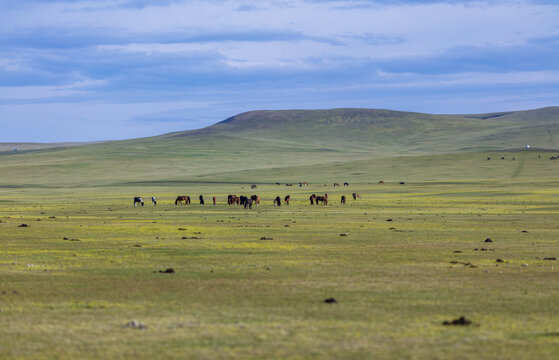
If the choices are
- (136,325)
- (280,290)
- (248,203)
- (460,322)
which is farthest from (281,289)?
(248,203)

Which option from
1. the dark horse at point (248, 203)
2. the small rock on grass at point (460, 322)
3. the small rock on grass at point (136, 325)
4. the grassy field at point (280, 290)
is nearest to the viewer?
the grassy field at point (280, 290)

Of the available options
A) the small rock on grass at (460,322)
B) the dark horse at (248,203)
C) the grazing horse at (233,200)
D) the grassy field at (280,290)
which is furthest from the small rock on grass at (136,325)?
the grazing horse at (233,200)

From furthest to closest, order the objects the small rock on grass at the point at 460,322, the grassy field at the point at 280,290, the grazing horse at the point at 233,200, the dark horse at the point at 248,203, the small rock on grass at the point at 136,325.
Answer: the grazing horse at the point at 233,200 < the dark horse at the point at 248,203 < the small rock on grass at the point at 460,322 < the small rock on grass at the point at 136,325 < the grassy field at the point at 280,290

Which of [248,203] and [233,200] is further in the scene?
[233,200]

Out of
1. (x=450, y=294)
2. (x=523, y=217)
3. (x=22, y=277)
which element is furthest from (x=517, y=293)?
(x=523, y=217)

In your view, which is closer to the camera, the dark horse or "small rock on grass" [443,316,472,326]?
"small rock on grass" [443,316,472,326]

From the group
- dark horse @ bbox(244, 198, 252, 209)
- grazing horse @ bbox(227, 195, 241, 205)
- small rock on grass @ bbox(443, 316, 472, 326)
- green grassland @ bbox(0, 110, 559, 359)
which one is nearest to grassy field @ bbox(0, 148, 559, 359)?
green grassland @ bbox(0, 110, 559, 359)

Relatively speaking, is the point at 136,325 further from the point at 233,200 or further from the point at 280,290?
the point at 233,200

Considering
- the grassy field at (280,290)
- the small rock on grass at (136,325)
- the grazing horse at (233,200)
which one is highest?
the small rock on grass at (136,325)

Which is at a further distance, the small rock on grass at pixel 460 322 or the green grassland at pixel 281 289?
the small rock on grass at pixel 460 322

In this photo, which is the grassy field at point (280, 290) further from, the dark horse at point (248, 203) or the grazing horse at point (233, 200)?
the grazing horse at point (233, 200)

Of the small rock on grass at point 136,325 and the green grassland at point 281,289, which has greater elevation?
the small rock on grass at point 136,325

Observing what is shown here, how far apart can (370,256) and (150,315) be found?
1200 cm

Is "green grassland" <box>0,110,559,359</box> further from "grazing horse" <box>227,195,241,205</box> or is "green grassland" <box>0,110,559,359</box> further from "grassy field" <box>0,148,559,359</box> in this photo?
"grazing horse" <box>227,195,241,205</box>
